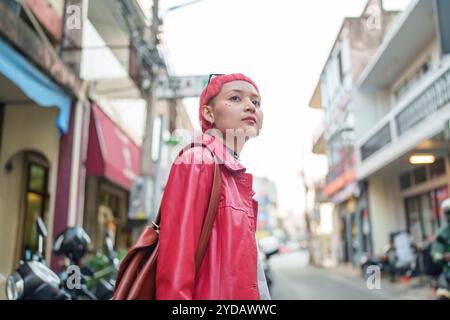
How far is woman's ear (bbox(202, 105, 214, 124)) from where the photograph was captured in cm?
140

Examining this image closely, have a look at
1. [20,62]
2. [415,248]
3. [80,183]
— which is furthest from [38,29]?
[415,248]

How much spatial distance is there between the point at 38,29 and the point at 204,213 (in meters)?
5.78

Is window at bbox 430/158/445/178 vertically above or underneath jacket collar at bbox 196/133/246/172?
above

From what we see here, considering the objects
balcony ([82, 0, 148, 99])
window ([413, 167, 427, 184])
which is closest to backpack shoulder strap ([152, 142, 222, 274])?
balcony ([82, 0, 148, 99])

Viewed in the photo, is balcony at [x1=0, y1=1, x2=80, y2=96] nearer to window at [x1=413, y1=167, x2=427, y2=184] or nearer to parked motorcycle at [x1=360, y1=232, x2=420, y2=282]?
parked motorcycle at [x1=360, y1=232, x2=420, y2=282]

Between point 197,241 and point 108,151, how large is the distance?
7.12m

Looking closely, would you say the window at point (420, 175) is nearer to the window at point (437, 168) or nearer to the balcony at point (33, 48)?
the window at point (437, 168)

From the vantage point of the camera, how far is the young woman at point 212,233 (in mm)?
1041

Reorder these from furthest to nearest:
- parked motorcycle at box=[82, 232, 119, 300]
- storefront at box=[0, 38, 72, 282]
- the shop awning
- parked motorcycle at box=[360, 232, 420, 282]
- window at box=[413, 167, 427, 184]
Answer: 1. the shop awning
2. window at box=[413, 167, 427, 184]
3. parked motorcycle at box=[360, 232, 420, 282]
4. storefront at box=[0, 38, 72, 282]
5. parked motorcycle at box=[82, 232, 119, 300]

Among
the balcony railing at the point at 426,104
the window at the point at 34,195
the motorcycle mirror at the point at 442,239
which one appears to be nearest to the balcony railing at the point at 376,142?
the balcony railing at the point at 426,104

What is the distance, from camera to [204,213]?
112 centimetres

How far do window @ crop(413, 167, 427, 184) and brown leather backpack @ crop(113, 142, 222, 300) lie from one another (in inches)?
499

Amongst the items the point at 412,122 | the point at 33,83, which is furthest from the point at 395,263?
the point at 33,83
